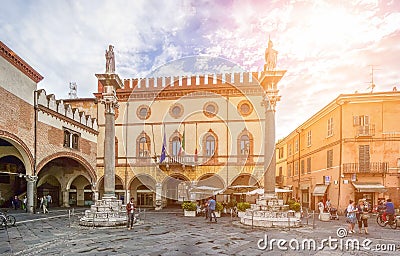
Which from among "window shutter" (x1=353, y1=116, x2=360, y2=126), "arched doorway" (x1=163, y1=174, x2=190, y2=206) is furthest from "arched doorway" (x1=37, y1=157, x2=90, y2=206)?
"window shutter" (x1=353, y1=116, x2=360, y2=126)

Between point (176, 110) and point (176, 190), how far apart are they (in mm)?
8072

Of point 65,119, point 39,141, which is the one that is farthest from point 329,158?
point 39,141

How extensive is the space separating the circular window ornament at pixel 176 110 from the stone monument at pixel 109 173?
13.4 m

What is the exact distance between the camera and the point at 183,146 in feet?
96.2

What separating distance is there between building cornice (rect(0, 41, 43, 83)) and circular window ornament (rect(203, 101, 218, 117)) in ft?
47.2

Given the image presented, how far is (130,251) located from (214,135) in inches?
815

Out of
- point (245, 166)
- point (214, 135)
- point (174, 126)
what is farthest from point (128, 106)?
point (245, 166)

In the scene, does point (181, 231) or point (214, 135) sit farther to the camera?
point (214, 135)

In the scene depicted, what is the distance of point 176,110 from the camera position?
3105 centimetres

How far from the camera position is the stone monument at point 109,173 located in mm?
15430

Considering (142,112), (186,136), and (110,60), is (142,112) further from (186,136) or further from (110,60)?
(110,60)

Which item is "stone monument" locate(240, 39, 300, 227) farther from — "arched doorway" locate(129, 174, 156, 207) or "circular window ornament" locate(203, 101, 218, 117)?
"arched doorway" locate(129, 174, 156, 207)

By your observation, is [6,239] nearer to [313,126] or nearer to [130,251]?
[130,251]

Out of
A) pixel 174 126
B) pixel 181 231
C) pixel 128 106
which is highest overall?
pixel 128 106
